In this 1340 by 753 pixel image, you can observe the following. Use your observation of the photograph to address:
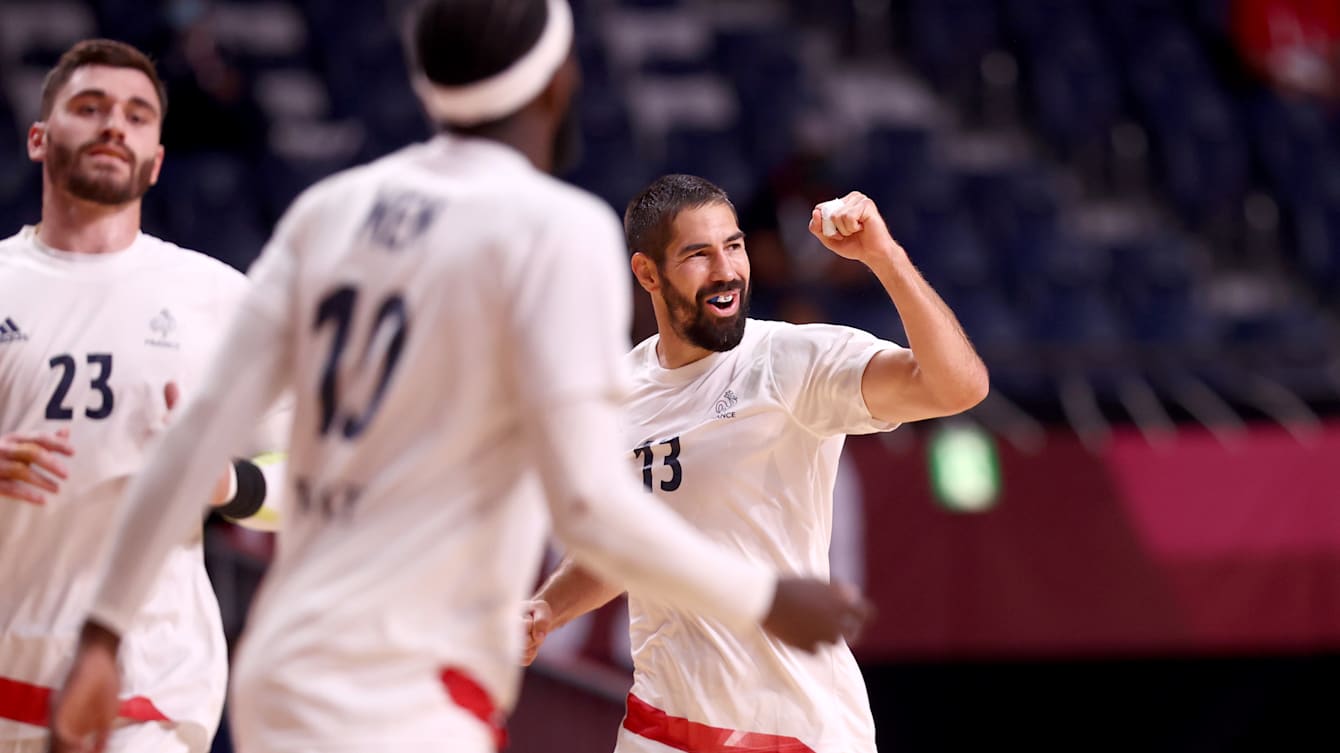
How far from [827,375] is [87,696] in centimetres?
218

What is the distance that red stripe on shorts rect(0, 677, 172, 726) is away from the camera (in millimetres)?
3748

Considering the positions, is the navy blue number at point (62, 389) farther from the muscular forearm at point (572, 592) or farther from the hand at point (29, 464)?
the muscular forearm at point (572, 592)

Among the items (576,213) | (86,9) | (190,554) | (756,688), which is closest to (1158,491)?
(756,688)

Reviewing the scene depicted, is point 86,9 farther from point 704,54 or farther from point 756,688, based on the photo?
point 756,688

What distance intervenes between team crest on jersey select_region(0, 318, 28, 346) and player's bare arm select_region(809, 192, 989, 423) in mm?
1988

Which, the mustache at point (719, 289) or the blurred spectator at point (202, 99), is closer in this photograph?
the mustache at point (719, 289)

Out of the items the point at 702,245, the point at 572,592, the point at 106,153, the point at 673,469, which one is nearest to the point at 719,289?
the point at 702,245

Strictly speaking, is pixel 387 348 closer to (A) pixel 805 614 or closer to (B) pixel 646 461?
(A) pixel 805 614

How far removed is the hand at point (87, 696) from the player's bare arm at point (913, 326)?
6.48ft

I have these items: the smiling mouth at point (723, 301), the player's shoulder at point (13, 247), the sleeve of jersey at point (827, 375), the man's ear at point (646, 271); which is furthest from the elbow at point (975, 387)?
the player's shoulder at point (13, 247)

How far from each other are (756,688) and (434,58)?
7.21ft

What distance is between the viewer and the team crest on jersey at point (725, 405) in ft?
14.4

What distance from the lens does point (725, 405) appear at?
14.5 feet

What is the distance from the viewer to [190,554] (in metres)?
3.97
